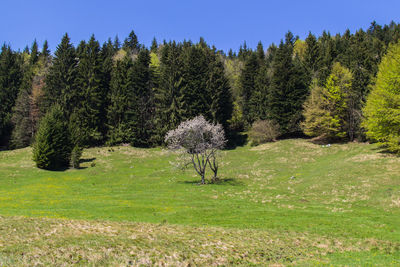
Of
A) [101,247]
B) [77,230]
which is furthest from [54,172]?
[101,247]

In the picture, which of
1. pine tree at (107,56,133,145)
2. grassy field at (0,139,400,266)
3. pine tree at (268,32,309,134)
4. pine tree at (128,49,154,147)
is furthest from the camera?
pine tree at (128,49,154,147)

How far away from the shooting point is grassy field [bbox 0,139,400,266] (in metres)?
10.4

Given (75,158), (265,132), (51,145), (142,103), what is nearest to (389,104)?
(265,132)

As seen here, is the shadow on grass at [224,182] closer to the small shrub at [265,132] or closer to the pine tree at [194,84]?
the small shrub at [265,132]

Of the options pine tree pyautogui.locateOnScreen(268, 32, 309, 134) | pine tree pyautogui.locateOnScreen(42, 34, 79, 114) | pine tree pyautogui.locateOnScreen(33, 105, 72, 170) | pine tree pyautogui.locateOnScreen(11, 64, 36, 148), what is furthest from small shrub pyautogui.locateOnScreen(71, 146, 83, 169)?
pine tree pyautogui.locateOnScreen(268, 32, 309, 134)

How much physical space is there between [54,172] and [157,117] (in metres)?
29.7

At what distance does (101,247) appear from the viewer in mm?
10297

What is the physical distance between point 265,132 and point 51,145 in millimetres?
44169

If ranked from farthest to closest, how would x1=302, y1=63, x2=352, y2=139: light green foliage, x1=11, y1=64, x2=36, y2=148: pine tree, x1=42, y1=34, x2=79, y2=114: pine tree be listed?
x1=11, y1=64, x2=36, y2=148: pine tree
x1=42, y1=34, x2=79, y2=114: pine tree
x1=302, y1=63, x2=352, y2=139: light green foliage

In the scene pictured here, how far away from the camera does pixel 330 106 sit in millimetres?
54219

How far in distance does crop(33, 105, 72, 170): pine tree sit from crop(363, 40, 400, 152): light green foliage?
1948 inches

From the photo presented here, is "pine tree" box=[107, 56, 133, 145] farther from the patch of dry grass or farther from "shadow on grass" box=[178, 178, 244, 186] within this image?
the patch of dry grass

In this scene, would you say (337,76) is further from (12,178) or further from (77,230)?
(12,178)

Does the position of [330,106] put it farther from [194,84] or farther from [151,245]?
[151,245]
